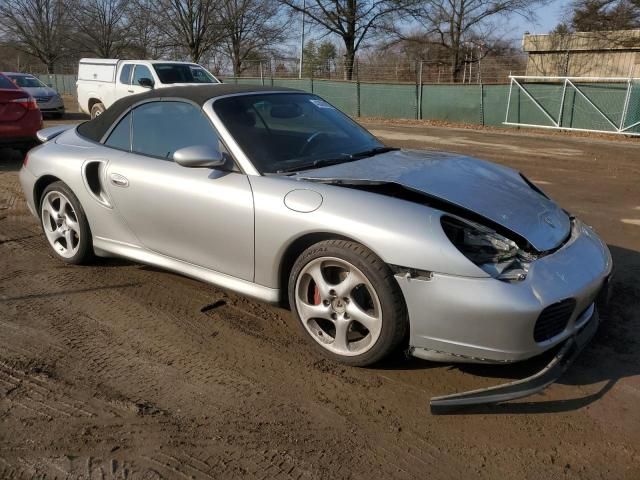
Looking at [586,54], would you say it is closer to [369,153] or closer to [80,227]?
[369,153]

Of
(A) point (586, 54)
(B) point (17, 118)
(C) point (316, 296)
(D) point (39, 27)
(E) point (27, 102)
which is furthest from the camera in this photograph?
(D) point (39, 27)

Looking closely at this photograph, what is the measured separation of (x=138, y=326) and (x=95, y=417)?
956 mm

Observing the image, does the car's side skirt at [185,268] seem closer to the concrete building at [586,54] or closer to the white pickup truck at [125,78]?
the white pickup truck at [125,78]

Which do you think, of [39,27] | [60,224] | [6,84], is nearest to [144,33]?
[39,27]

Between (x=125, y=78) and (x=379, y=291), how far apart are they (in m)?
13.4

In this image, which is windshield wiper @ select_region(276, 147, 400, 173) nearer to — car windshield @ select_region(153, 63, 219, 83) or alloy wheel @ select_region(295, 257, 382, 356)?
alloy wheel @ select_region(295, 257, 382, 356)

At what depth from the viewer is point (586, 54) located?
24.6 meters

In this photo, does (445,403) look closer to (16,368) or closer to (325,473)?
(325,473)

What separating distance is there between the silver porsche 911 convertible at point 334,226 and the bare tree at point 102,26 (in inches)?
1662

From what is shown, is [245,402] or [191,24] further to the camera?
[191,24]

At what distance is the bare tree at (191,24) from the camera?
34.0 m

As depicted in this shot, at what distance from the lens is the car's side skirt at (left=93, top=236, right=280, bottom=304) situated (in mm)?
3248

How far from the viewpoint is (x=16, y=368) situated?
296 centimetres

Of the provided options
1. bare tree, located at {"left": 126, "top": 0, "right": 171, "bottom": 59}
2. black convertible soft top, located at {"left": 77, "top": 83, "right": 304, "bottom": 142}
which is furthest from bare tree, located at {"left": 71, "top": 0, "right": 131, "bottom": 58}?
black convertible soft top, located at {"left": 77, "top": 83, "right": 304, "bottom": 142}
